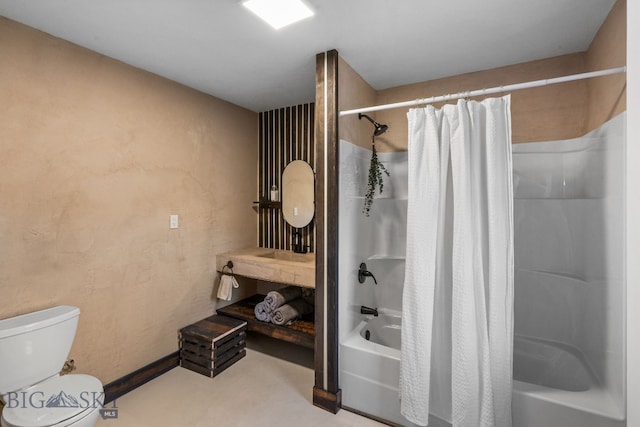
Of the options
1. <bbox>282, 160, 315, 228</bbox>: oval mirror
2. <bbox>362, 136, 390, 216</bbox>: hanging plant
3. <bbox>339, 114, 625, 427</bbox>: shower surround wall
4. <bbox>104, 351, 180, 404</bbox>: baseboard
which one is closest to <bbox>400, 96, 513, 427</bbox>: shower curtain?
<bbox>339, 114, 625, 427</bbox>: shower surround wall

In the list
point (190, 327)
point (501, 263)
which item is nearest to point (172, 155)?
point (190, 327)

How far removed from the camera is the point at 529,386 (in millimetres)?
1556

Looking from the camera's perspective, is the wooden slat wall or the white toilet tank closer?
the white toilet tank

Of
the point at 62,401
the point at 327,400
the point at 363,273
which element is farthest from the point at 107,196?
the point at 327,400

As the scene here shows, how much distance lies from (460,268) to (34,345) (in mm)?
2266

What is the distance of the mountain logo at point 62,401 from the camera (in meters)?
1.44

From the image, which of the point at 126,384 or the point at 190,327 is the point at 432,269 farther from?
the point at 126,384

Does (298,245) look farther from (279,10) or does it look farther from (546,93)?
(546,93)

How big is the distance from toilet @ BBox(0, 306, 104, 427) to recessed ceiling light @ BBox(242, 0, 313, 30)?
6.51 feet

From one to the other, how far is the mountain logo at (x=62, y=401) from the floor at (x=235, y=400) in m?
0.47

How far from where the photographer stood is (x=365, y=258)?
2395 millimetres

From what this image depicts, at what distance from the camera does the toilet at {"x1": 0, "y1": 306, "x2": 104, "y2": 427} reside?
1.38 metres

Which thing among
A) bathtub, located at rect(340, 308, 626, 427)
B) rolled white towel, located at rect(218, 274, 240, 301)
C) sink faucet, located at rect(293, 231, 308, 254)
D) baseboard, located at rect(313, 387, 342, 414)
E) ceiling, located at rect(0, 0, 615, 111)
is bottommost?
baseboard, located at rect(313, 387, 342, 414)

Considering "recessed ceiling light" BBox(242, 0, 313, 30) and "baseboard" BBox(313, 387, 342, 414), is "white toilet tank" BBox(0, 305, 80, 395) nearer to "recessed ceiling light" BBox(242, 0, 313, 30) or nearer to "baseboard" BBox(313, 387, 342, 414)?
"baseboard" BBox(313, 387, 342, 414)
